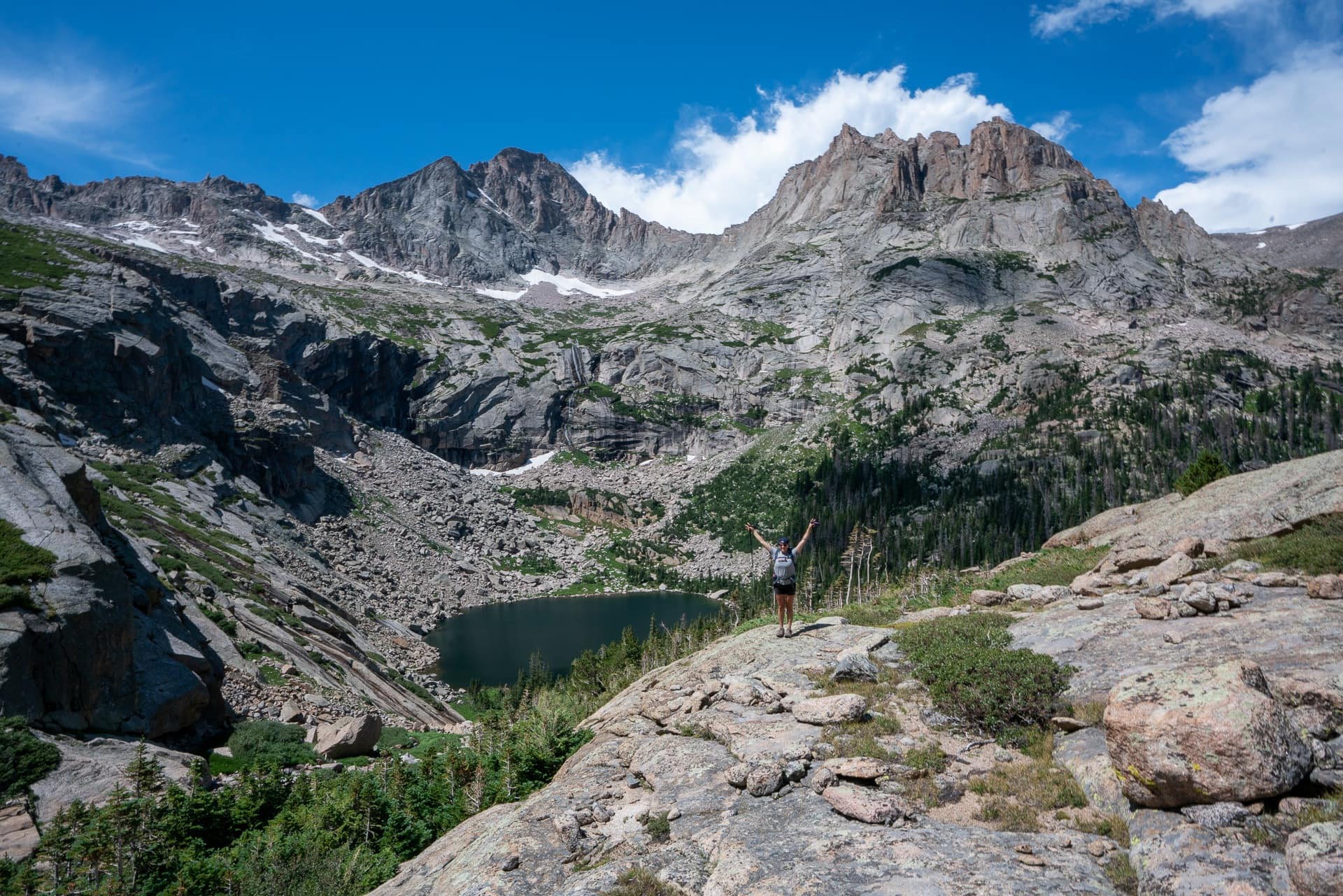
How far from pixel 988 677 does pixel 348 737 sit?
27.2 m

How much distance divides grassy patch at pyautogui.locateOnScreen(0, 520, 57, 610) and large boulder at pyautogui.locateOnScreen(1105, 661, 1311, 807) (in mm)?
30477

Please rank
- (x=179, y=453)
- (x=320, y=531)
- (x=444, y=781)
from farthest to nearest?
(x=320, y=531)
(x=179, y=453)
(x=444, y=781)

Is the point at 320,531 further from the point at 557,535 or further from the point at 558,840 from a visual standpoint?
the point at 558,840

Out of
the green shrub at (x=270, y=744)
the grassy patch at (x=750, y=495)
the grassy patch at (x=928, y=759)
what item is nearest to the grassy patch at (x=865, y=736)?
the grassy patch at (x=928, y=759)

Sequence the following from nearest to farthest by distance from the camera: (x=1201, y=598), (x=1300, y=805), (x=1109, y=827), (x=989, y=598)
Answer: (x=1300, y=805)
(x=1109, y=827)
(x=1201, y=598)
(x=989, y=598)

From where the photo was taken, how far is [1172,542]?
59.1 ft

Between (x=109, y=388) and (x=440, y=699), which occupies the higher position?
(x=109, y=388)

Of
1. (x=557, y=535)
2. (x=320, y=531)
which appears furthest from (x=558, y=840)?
(x=557, y=535)

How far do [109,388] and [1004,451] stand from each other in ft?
565

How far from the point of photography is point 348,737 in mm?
27203

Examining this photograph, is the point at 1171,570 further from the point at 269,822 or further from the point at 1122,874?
the point at 269,822

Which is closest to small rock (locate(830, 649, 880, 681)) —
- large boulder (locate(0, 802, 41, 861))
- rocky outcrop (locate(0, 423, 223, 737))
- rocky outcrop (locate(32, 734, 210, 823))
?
rocky outcrop (locate(32, 734, 210, 823))

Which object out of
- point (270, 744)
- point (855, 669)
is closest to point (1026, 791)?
point (855, 669)

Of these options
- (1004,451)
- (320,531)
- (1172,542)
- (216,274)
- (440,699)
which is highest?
(216,274)
